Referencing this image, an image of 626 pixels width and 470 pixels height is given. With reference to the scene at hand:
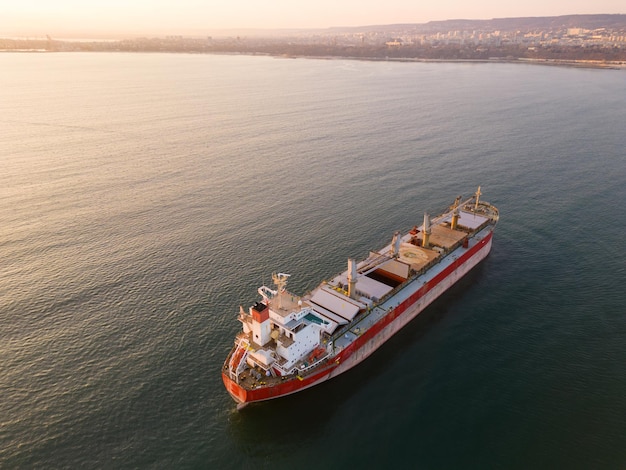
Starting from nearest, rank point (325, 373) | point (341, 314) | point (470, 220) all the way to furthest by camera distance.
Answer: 1. point (325, 373)
2. point (341, 314)
3. point (470, 220)

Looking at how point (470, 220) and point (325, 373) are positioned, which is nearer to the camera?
point (325, 373)

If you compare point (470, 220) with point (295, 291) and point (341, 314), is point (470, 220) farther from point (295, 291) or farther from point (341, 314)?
point (341, 314)

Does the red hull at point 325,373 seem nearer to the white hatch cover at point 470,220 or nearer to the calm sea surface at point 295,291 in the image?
the calm sea surface at point 295,291

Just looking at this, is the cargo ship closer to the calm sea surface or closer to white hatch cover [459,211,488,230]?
white hatch cover [459,211,488,230]

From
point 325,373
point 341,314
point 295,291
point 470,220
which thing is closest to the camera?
point 325,373

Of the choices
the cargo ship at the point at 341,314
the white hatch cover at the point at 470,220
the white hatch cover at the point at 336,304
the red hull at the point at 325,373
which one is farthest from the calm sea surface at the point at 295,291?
the white hatch cover at the point at 336,304

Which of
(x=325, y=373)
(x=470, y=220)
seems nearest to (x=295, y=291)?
(x=325, y=373)

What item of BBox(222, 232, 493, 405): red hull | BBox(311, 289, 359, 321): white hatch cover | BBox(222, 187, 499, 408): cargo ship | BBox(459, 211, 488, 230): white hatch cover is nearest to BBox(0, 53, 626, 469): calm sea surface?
BBox(222, 232, 493, 405): red hull
